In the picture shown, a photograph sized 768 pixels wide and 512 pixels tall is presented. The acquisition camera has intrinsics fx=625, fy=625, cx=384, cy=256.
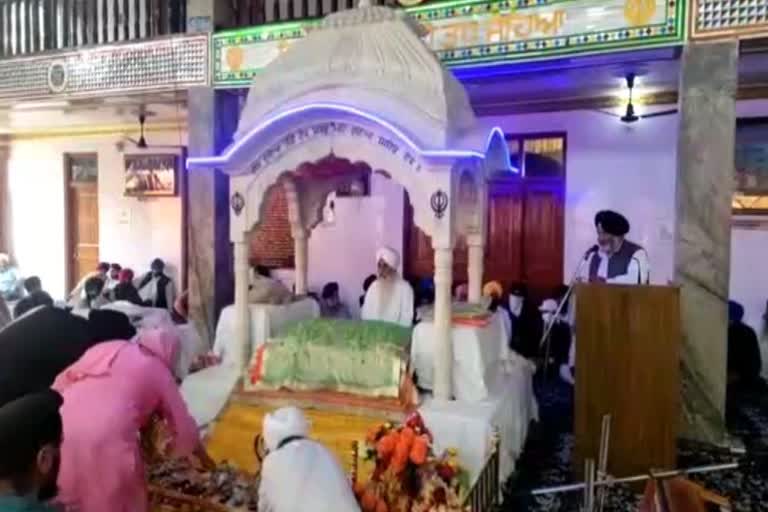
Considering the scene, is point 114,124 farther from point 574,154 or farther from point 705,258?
point 705,258

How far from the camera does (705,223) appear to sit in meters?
4.19

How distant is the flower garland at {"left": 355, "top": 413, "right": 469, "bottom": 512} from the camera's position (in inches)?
104

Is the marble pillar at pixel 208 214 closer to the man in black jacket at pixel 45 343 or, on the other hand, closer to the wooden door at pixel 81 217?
the man in black jacket at pixel 45 343

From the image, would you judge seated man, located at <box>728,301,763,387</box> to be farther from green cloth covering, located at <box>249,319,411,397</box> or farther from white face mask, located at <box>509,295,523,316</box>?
green cloth covering, located at <box>249,319,411,397</box>

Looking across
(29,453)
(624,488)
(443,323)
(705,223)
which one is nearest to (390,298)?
(443,323)

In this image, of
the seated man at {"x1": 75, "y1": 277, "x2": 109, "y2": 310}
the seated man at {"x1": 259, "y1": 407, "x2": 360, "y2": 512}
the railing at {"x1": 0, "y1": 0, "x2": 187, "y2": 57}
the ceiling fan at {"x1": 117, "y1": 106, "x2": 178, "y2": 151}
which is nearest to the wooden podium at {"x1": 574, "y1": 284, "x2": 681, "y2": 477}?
the seated man at {"x1": 259, "y1": 407, "x2": 360, "y2": 512}

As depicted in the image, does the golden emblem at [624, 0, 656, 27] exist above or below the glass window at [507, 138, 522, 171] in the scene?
above

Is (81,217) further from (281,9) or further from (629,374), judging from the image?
(629,374)

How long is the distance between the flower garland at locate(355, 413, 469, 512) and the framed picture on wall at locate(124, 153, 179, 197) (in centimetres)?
678

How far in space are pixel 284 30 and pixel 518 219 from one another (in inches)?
125

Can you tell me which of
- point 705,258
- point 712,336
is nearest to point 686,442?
point 712,336

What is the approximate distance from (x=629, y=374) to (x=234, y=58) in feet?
13.9

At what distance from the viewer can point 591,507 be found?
2.74 meters

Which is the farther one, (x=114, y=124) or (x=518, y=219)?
(x=114, y=124)
